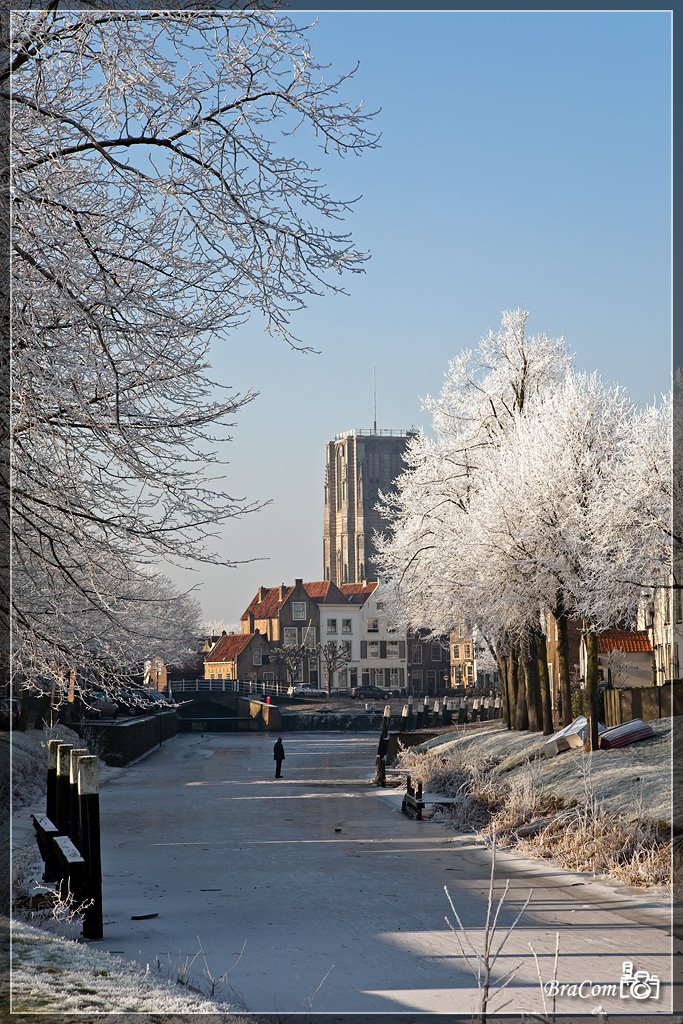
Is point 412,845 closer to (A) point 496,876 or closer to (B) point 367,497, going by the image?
(A) point 496,876

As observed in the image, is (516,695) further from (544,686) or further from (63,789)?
(63,789)

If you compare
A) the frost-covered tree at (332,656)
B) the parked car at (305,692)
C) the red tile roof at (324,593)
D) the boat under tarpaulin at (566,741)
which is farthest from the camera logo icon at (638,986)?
the red tile roof at (324,593)

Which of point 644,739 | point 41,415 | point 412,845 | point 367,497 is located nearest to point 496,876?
point 412,845

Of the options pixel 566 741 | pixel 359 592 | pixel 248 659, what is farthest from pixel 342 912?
pixel 359 592

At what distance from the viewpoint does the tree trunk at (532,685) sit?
106 ft

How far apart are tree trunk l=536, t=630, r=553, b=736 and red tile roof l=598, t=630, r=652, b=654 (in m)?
19.5

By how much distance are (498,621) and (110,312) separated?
23.9m

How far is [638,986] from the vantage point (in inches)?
402

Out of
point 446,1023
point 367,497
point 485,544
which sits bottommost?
point 446,1023

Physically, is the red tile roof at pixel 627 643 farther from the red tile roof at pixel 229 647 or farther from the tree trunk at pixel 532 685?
the red tile roof at pixel 229 647

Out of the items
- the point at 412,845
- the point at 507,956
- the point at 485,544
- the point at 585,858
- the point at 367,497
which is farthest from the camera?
the point at 367,497

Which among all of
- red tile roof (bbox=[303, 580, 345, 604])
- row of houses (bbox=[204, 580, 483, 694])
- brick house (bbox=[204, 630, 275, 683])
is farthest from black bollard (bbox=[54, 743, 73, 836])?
red tile roof (bbox=[303, 580, 345, 604])

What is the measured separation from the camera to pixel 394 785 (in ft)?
117

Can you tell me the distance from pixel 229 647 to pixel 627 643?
55.9 m
